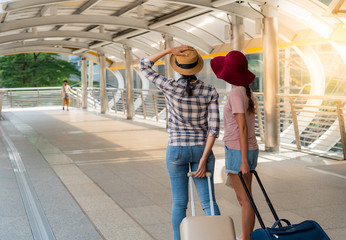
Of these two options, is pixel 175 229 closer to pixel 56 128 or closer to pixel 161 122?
pixel 56 128

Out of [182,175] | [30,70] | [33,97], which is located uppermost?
[30,70]

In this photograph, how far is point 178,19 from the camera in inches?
565

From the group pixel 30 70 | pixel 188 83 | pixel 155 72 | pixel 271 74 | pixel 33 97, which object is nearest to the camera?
pixel 188 83

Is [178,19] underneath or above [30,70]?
above

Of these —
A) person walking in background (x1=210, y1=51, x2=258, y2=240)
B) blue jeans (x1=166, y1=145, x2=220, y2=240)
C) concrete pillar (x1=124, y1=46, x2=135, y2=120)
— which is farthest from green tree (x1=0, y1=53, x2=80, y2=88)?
blue jeans (x1=166, y1=145, x2=220, y2=240)

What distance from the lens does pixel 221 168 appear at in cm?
851

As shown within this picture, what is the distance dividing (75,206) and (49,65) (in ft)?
131

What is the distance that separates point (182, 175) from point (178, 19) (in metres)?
11.0

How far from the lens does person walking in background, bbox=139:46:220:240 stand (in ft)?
12.1

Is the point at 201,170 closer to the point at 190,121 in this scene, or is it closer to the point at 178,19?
the point at 190,121

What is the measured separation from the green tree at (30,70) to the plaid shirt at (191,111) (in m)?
41.4

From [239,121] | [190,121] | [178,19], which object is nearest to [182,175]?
[190,121]

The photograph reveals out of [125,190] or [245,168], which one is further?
[125,190]

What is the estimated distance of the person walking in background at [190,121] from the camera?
3676 mm
